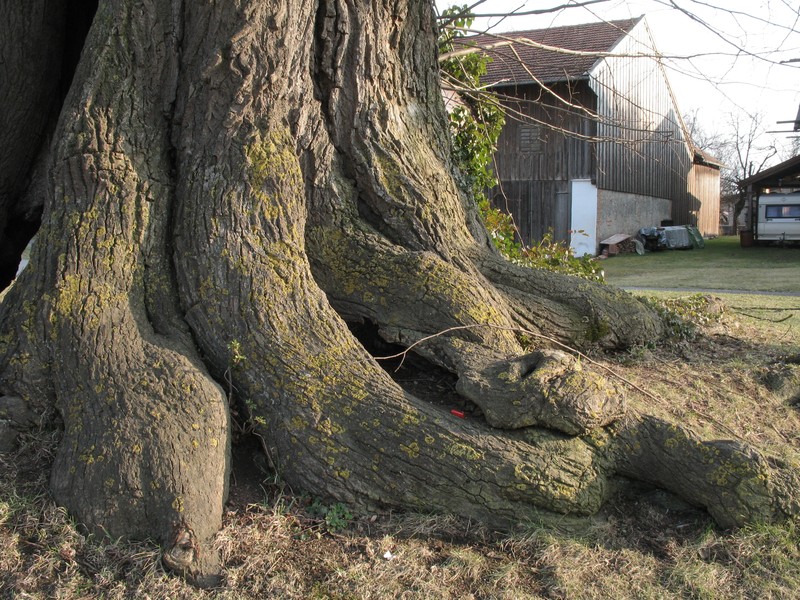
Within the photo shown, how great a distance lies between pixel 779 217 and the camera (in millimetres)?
29219

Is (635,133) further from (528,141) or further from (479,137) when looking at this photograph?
(479,137)

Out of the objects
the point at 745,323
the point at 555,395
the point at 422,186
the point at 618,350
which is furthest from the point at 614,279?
the point at 555,395

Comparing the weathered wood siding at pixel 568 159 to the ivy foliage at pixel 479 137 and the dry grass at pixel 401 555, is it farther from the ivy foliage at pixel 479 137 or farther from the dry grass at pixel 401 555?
the dry grass at pixel 401 555

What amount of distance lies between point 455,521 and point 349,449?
670 mm

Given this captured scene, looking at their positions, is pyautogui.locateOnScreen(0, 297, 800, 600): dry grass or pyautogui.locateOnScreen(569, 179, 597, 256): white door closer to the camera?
pyautogui.locateOnScreen(0, 297, 800, 600): dry grass

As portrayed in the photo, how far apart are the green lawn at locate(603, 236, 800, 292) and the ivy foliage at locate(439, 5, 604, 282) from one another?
7542mm

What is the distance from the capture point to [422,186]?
16.8ft

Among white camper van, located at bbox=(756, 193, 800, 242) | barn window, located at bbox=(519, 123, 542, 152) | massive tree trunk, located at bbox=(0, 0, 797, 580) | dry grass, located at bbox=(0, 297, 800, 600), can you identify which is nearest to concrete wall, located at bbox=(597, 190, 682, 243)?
barn window, located at bbox=(519, 123, 542, 152)

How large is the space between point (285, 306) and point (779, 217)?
30432 millimetres

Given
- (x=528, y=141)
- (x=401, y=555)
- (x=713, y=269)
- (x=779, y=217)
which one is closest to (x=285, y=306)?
(x=401, y=555)

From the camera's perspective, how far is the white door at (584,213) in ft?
87.8

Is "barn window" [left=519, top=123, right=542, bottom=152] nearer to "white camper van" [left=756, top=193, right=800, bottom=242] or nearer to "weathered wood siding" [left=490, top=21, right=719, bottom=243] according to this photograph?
"weathered wood siding" [left=490, top=21, right=719, bottom=243]

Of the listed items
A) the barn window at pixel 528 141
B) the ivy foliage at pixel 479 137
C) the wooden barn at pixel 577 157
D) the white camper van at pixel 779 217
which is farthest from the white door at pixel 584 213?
the ivy foliage at pixel 479 137

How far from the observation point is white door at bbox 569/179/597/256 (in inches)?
1053
